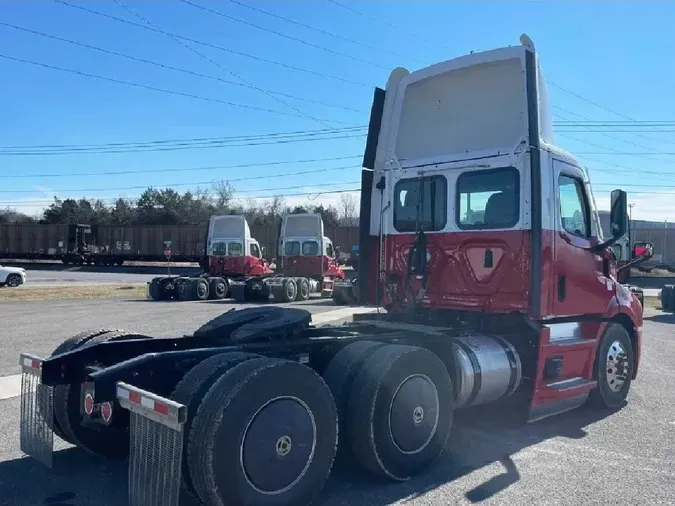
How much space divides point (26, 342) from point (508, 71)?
9.63 metres

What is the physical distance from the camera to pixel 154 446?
3920 millimetres

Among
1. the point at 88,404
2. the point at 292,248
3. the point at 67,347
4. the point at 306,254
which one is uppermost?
the point at 292,248

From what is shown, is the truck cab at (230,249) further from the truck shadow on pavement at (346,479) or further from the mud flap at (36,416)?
the mud flap at (36,416)

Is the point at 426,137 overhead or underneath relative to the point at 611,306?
overhead

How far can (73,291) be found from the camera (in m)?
27.0

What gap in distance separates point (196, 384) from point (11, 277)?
30.4m

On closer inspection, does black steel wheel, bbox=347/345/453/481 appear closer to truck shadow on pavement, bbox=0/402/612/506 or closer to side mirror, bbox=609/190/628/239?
truck shadow on pavement, bbox=0/402/612/506

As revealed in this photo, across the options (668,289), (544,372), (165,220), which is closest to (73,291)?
(668,289)

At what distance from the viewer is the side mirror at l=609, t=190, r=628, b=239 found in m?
6.99

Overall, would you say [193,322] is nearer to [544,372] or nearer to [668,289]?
[544,372]

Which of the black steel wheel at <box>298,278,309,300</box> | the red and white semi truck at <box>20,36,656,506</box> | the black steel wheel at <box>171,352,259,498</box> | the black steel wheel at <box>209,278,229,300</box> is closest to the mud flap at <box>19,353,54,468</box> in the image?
the red and white semi truck at <box>20,36,656,506</box>

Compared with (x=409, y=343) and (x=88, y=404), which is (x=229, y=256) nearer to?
(x=409, y=343)

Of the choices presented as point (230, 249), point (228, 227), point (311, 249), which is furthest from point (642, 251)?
point (228, 227)

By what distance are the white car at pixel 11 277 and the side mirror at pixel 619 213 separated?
97.2 feet
